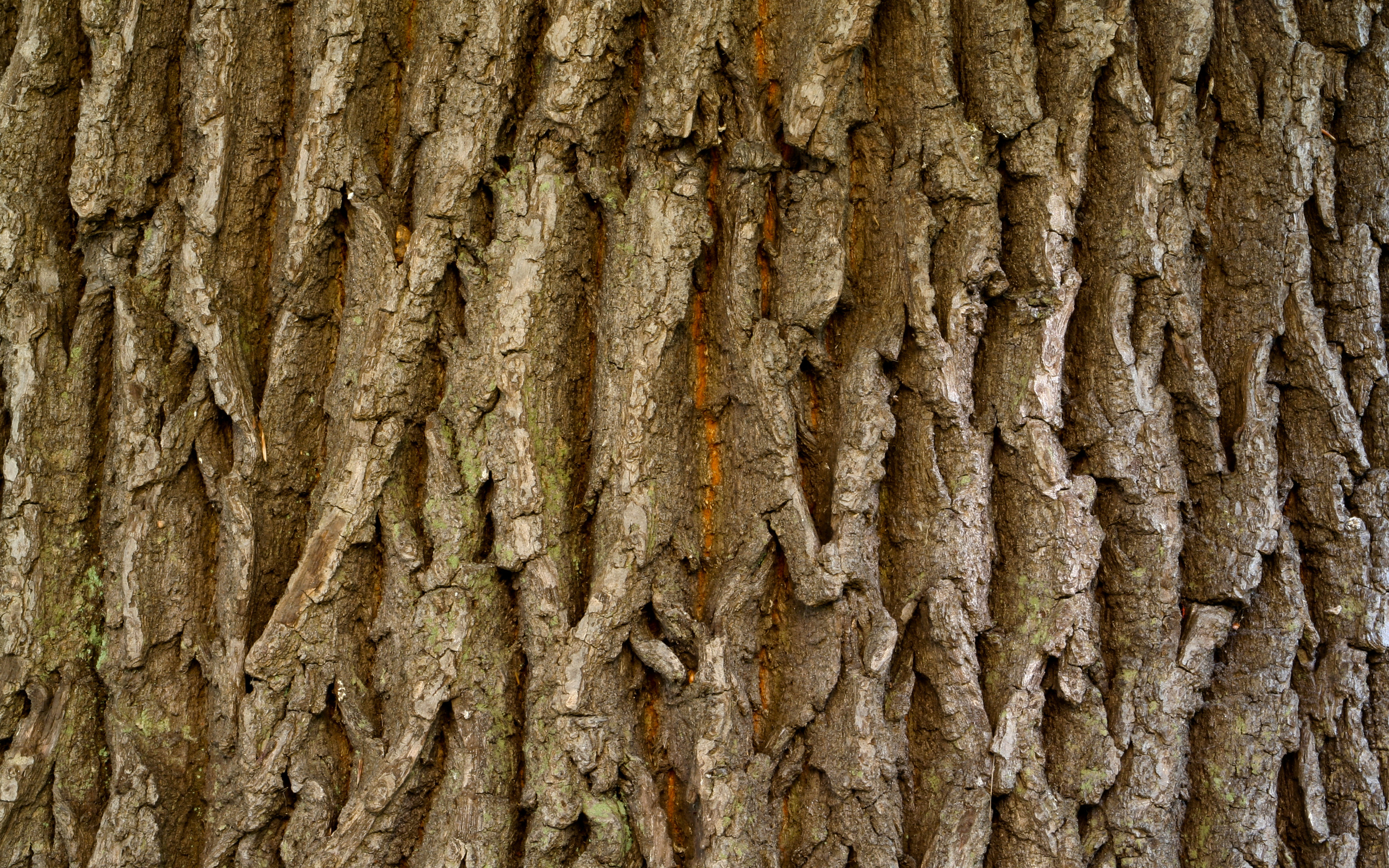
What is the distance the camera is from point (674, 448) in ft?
5.02

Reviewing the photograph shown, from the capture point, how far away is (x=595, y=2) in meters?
1.53

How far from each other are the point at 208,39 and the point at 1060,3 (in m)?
1.47

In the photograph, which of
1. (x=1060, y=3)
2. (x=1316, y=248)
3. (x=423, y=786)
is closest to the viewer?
(x=423, y=786)

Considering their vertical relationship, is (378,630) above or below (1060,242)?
below

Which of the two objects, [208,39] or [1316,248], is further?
[1316,248]

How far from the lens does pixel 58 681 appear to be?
5.25ft

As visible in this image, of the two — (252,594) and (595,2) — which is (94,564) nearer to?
(252,594)

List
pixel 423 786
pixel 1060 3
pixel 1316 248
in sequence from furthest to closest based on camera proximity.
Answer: pixel 1316 248, pixel 1060 3, pixel 423 786

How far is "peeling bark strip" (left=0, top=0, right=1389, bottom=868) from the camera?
1492mm

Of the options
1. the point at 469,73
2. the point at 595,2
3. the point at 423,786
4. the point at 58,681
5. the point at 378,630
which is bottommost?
the point at 423,786

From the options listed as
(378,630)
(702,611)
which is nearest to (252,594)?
(378,630)

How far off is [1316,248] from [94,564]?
228cm

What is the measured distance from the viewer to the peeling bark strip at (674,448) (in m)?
1.49

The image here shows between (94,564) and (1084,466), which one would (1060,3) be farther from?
(94,564)
